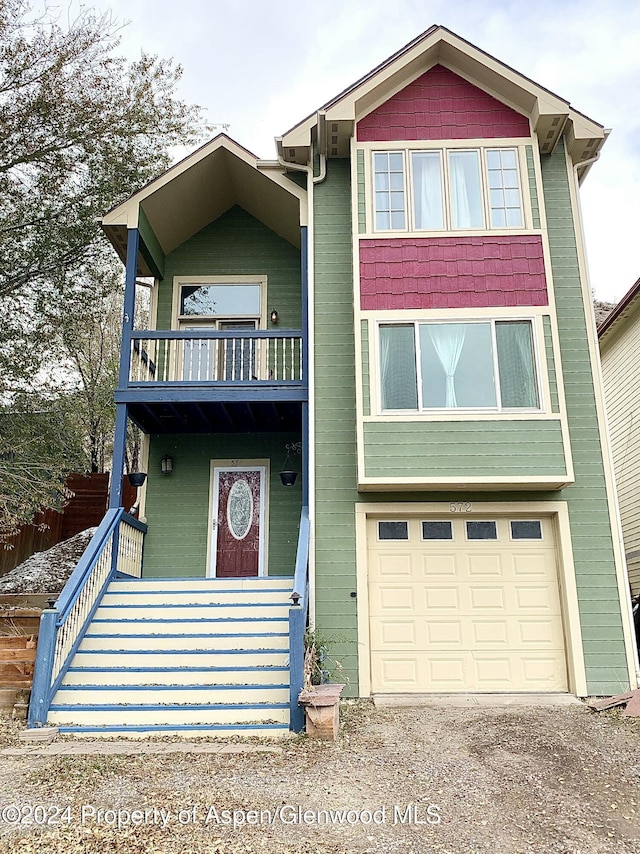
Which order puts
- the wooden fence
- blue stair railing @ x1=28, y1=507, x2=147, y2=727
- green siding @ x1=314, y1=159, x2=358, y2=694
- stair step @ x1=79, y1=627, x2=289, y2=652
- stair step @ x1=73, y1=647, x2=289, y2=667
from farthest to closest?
the wooden fence
green siding @ x1=314, y1=159, x2=358, y2=694
stair step @ x1=79, y1=627, x2=289, y2=652
stair step @ x1=73, y1=647, x2=289, y2=667
blue stair railing @ x1=28, y1=507, x2=147, y2=727

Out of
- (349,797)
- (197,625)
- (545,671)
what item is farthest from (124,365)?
(545,671)

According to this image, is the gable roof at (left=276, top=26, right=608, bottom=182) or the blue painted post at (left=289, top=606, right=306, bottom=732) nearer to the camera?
the blue painted post at (left=289, top=606, right=306, bottom=732)

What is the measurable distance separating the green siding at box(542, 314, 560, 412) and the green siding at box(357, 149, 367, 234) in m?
2.75

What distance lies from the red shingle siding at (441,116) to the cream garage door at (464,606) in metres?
5.43

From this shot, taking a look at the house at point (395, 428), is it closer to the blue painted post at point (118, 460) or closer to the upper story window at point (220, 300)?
the blue painted post at point (118, 460)

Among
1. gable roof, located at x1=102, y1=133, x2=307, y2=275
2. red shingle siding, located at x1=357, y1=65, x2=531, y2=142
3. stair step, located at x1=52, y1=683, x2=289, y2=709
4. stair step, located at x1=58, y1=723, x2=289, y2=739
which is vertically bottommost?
→ stair step, located at x1=58, y1=723, x2=289, y2=739

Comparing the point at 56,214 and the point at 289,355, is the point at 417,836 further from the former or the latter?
the point at 56,214

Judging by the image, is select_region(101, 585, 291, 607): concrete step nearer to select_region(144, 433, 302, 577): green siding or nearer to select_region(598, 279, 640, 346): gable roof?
select_region(144, 433, 302, 577): green siding

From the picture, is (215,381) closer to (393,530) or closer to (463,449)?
(393,530)

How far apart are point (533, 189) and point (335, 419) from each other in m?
4.20

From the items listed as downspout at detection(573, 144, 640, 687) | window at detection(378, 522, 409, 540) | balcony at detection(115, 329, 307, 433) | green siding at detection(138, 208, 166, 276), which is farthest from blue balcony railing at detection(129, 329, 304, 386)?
downspout at detection(573, 144, 640, 687)

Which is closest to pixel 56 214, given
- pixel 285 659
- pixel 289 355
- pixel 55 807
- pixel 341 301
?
pixel 289 355

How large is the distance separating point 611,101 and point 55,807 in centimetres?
2117

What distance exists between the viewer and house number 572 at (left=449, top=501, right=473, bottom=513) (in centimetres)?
→ 872
